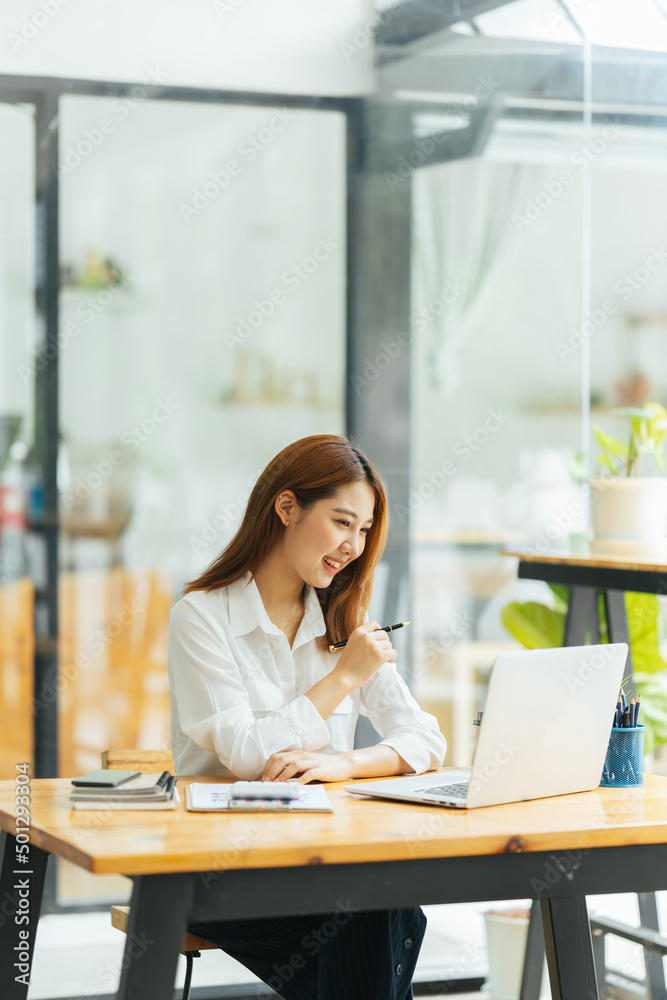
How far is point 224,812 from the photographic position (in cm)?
170

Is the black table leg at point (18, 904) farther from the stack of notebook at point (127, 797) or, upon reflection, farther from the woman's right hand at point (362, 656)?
the woman's right hand at point (362, 656)

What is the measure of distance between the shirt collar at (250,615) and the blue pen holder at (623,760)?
0.58 meters

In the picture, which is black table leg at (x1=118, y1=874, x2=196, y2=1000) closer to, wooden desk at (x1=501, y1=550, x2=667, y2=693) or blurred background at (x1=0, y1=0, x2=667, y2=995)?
wooden desk at (x1=501, y1=550, x2=667, y2=693)

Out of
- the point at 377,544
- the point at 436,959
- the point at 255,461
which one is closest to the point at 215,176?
the point at 255,461

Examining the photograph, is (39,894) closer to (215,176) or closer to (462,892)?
(462,892)

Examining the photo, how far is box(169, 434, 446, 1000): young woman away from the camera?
196 cm

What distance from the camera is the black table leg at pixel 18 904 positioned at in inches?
69.2

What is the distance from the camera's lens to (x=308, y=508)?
2.24 m

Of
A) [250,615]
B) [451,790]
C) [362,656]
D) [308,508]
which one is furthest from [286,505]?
[451,790]

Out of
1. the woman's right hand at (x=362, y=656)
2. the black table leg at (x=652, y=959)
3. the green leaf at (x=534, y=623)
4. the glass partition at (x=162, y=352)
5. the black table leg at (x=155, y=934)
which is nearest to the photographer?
the black table leg at (x=155, y=934)

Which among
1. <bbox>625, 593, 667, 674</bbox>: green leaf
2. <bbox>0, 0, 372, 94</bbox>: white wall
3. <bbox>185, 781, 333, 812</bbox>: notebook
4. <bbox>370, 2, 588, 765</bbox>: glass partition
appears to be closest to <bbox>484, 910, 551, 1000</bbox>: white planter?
<bbox>625, 593, 667, 674</bbox>: green leaf

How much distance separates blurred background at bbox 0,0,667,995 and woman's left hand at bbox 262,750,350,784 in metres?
1.75

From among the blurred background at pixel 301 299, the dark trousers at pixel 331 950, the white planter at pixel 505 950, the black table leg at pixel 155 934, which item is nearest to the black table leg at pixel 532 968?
the white planter at pixel 505 950

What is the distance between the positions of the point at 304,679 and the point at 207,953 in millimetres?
1435
